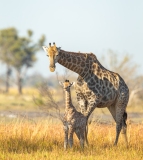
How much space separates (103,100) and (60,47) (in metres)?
1.60

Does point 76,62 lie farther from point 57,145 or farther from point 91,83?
point 57,145

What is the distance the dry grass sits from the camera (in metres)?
10.2

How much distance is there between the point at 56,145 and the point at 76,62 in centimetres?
166

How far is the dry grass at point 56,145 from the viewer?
10.2 meters

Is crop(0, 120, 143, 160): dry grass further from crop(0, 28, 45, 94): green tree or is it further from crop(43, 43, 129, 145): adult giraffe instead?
crop(0, 28, 45, 94): green tree

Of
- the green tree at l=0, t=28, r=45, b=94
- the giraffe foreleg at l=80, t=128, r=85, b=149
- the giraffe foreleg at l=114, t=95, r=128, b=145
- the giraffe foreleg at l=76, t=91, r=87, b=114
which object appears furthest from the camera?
the green tree at l=0, t=28, r=45, b=94


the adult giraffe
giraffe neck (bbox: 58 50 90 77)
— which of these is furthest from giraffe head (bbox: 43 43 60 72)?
giraffe neck (bbox: 58 50 90 77)

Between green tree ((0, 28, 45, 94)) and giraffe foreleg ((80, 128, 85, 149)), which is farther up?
green tree ((0, 28, 45, 94))

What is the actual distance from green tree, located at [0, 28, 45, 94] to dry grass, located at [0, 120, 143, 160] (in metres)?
55.9

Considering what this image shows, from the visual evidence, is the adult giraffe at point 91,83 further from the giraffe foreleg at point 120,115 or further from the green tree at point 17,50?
the green tree at point 17,50

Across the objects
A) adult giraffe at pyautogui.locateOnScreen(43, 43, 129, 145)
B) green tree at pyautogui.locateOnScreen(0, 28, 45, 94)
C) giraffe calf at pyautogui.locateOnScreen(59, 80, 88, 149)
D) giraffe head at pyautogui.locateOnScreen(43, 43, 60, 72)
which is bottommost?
giraffe calf at pyautogui.locateOnScreen(59, 80, 88, 149)

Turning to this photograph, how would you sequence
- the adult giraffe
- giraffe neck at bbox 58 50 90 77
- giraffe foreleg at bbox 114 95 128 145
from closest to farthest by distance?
giraffe neck at bbox 58 50 90 77, the adult giraffe, giraffe foreleg at bbox 114 95 128 145

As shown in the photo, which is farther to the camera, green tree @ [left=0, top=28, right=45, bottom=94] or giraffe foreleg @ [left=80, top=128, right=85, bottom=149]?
green tree @ [left=0, top=28, right=45, bottom=94]

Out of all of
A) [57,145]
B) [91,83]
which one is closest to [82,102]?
[91,83]
